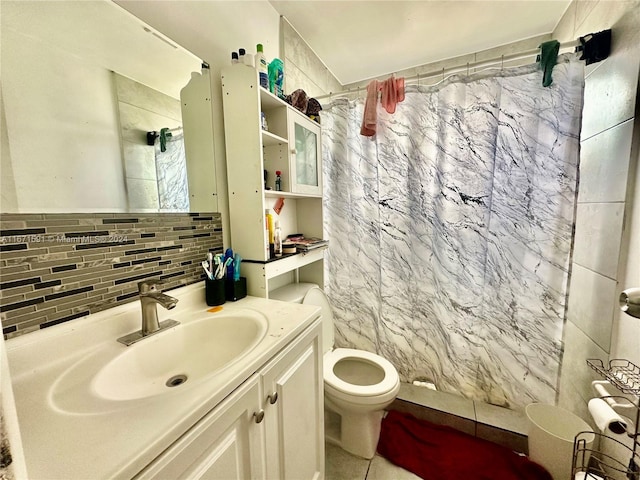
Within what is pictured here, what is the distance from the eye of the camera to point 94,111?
0.76 meters

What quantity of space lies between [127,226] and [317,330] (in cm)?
75

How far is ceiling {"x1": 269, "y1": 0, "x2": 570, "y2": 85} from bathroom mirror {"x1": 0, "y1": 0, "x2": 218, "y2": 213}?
84 centimetres

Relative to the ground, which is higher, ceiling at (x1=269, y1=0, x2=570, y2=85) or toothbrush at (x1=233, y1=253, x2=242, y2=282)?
ceiling at (x1=269, y1=0, x2=570, y2=85)

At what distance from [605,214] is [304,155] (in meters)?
1.33

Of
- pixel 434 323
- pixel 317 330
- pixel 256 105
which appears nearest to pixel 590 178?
pixel 434 323

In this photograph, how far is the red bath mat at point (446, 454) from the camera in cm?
118

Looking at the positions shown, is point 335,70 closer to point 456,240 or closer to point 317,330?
point 456,240

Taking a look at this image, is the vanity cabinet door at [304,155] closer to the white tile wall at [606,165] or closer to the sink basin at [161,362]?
the sink basin at [161,362]

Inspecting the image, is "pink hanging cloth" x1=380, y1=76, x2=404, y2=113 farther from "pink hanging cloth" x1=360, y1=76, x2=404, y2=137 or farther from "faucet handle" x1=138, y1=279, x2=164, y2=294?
"faucet handle" x1=138, y1=279, x2=164, y2=294

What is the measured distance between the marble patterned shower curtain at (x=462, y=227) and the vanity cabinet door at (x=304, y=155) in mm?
99

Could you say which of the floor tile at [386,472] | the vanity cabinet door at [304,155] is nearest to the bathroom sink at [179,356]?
the vanity cabinet door at [304,155]

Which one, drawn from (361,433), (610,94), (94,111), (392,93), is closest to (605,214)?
(610,94)

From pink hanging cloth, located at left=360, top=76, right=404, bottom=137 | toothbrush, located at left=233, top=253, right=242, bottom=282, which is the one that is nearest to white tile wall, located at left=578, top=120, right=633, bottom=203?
pink hanging cloth, located at left=360, top=76, right=404, bottom=137

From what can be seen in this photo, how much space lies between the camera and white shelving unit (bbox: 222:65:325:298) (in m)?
1.08
